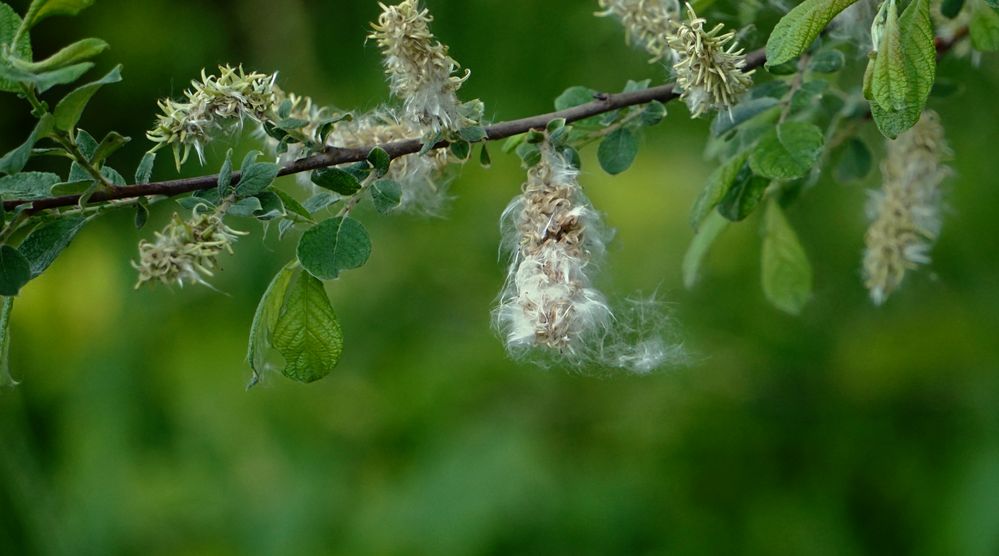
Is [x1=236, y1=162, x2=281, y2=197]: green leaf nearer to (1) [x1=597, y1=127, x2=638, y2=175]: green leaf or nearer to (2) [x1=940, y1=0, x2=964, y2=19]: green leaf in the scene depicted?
(1) [x1=597, y1=127, x2=638, y2=175]: green leaf

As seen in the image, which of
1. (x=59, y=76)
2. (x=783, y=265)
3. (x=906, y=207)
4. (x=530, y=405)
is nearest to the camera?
(x=59, y=76)

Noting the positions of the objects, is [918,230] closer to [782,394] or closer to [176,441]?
[782,394]

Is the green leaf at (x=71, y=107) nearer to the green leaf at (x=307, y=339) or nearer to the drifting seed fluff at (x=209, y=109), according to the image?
the drifting seed fluff at (x=209, y=109)

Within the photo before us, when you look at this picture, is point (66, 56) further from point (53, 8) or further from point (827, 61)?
point (827, 61)

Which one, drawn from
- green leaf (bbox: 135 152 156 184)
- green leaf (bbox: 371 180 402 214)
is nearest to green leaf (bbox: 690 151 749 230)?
green leaf (bbox: 371 180 402 214)

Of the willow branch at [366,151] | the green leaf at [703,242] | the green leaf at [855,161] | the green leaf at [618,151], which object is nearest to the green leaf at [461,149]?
the willow branch at [366,151]

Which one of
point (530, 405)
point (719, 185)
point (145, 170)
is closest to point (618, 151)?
point (719, 185)

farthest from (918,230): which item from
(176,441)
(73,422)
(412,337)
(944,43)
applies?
(73,422)
